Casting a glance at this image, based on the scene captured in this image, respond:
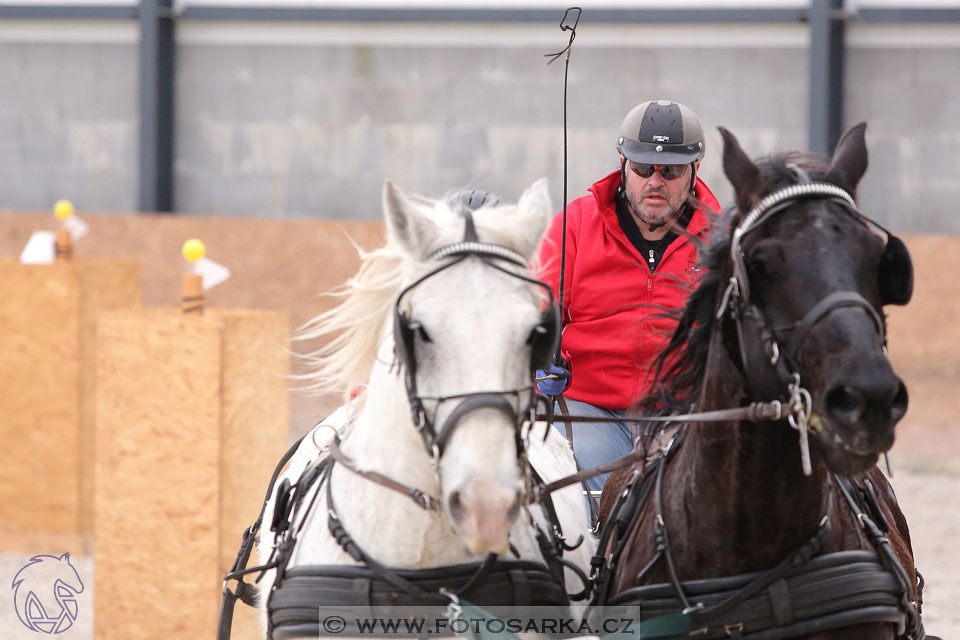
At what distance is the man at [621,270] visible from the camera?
352 cm

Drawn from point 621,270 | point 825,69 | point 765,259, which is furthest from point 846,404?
point 825,69

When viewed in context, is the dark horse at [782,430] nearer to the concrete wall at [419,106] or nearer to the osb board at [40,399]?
the osb board at [40,399]

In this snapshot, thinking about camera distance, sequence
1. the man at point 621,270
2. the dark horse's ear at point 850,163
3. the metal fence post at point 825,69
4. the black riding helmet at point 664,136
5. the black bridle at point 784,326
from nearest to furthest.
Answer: the black bridle at point 784,326
the dark horse's ear at point 850,163
the black riding helmet at point 664,136
the man at point 621,270
the metal fence post at point 825,69

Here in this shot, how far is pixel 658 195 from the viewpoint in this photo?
3531 mm

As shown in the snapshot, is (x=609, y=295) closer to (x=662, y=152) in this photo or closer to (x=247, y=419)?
(x=662, y=152)

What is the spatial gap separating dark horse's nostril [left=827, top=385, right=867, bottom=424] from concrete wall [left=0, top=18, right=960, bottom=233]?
663 cm

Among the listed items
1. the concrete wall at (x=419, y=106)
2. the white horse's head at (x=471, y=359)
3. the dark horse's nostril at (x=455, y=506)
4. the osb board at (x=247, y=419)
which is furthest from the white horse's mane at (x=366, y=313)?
the concrete wall at (x=419, y=106)

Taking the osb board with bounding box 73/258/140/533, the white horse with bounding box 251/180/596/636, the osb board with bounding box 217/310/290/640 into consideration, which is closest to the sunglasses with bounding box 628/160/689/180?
→ the white horse with bounding box 251/180/596/636

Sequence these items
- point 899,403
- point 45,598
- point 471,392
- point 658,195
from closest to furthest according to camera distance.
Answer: point 899,403 < point 471,392 < point 658,195 < point 45,598

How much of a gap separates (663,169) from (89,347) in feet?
14.9

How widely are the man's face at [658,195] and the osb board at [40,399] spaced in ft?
14.4

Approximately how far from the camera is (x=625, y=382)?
367 centimetres

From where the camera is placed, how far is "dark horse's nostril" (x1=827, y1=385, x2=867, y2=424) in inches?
85.4

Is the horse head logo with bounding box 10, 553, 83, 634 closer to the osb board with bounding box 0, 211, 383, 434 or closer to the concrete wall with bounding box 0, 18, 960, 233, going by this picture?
the osb board with bounding box 0, 211, 383, 434
